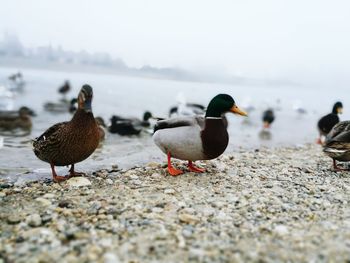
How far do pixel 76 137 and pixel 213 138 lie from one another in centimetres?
212

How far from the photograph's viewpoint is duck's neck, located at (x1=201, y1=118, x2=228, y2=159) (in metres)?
5.78

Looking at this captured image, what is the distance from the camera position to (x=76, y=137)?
5598 millimetres

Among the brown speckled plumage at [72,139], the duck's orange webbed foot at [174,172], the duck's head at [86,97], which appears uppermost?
the duck's head at [86,97]

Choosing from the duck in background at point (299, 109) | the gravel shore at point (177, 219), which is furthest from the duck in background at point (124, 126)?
the duck in background at point (299, 109)

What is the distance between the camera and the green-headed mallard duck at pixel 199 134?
5.80 m

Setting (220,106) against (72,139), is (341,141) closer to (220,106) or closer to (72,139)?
(220,106)

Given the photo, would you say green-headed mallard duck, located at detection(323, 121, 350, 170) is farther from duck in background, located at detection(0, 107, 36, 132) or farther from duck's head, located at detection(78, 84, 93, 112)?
duck in background, located at detection(0, 107, 36, 132)

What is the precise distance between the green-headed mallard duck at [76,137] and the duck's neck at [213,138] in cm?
173

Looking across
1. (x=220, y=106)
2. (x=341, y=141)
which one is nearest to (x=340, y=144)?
(x=341, y=141)

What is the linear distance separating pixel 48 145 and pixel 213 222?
3153 millimetres

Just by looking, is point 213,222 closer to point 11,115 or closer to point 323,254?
point 323,254

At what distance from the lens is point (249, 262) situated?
9.98 ft

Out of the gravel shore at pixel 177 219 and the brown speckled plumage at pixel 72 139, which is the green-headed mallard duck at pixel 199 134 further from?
the brown speckled plumage at pixel 72 139

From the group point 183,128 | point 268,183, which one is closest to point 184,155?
point 183,128
